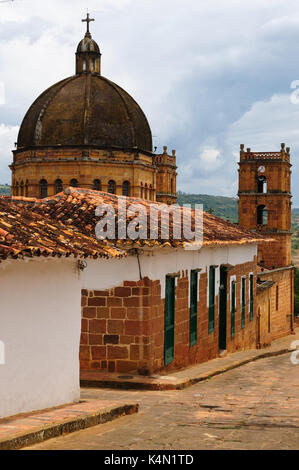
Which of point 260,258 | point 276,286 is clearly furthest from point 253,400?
point 260,258

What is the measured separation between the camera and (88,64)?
32875 millimetres

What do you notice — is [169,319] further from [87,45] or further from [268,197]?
[268,197]

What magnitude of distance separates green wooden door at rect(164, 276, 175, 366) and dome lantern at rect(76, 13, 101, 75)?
22.4m

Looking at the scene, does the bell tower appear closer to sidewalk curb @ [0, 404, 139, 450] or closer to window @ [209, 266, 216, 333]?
window @ [209, 266, 216, 333]

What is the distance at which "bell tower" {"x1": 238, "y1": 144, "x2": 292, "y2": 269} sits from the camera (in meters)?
43.4

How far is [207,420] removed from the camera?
743 cm

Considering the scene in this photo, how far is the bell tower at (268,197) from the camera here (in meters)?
43.4

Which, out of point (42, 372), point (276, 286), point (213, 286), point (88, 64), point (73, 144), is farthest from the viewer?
point (276, 286)

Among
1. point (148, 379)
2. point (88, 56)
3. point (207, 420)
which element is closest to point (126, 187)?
point (88, 56)

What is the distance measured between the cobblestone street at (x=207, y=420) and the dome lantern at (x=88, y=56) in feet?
77.4

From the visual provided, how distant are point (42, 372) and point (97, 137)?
23058mm

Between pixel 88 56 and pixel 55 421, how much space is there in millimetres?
28715

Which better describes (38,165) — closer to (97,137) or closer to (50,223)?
(97,137)

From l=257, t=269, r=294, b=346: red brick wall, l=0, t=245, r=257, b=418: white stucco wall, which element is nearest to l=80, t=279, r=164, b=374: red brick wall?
l=0, t=245, r=257, b=418: white stucco wall
